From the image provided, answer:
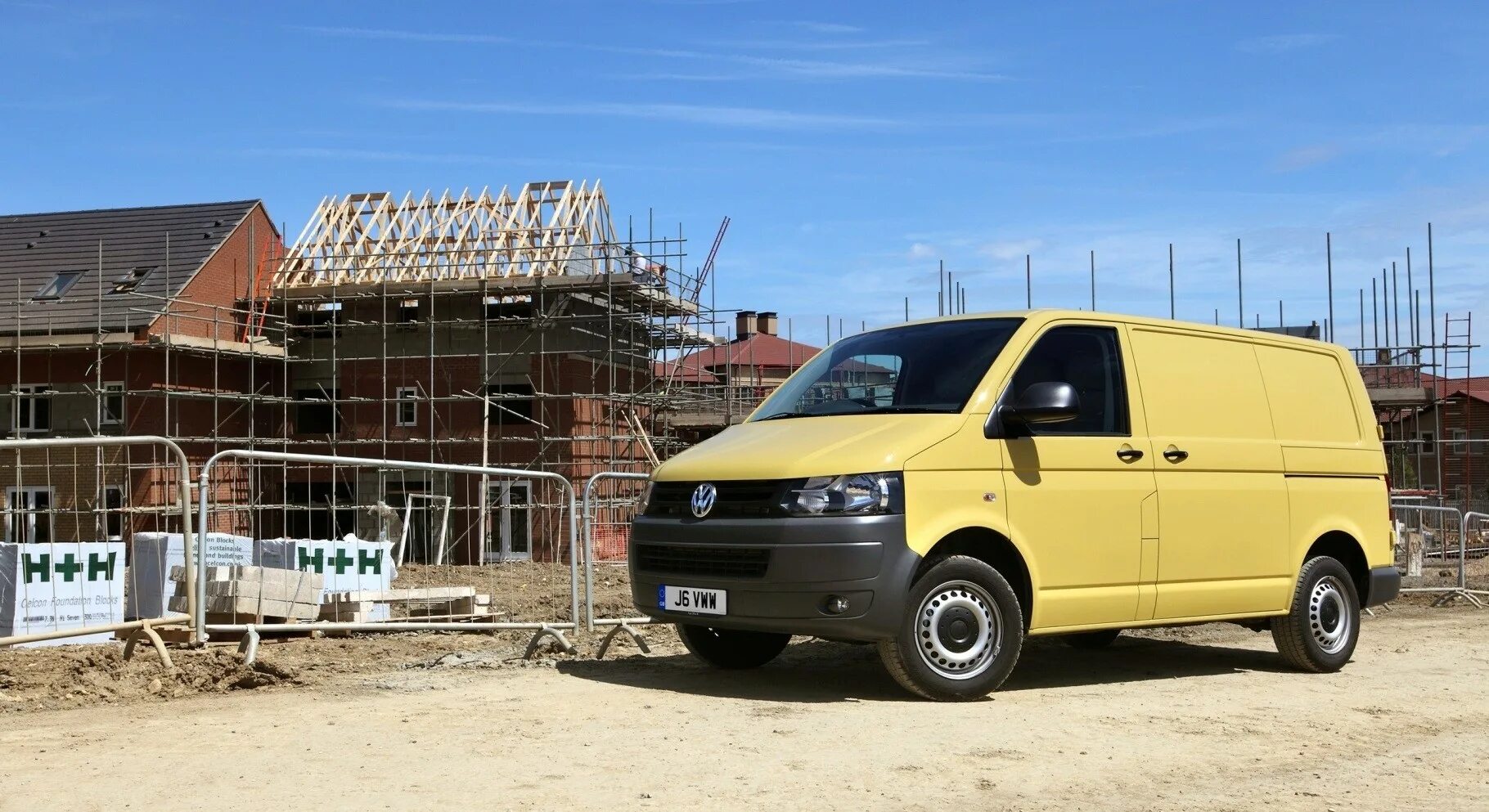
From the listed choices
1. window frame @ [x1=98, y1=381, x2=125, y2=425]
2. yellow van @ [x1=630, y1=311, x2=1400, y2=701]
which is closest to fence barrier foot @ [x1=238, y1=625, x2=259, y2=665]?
yellow van @ [x1=630, y1=311, x2=1400, y2=701]

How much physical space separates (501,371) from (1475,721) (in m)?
28.7

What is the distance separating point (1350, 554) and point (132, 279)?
3236 cm

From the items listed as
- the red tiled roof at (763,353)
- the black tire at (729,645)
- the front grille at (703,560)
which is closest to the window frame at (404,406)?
the red tiled roof at (763,353)

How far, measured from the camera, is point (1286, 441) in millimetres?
8812

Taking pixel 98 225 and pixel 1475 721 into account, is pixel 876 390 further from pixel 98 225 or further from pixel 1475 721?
pixel 98 225

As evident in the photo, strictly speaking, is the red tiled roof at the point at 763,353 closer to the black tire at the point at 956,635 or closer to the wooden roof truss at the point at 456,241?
the wooden roof truss at the point at 456,241

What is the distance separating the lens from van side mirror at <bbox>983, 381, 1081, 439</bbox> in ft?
24.2

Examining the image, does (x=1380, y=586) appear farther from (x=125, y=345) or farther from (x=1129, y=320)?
(x=125, y=345)

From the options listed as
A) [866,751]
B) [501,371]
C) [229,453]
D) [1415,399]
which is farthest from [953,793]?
[1415,399]

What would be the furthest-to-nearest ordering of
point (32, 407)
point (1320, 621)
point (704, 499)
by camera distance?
point (32, 407) < point (1320, 621) < point (704, 499)

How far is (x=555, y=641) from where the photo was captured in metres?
9.61

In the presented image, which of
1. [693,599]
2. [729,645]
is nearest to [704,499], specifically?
[693,599]

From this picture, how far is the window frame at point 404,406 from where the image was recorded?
34.8 meters

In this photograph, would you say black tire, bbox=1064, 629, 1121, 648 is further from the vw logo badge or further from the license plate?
the vw logo badge
